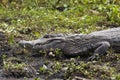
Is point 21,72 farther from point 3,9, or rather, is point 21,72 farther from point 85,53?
point 3,9

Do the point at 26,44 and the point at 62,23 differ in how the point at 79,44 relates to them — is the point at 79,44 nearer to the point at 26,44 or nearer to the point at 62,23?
the point at 26,44

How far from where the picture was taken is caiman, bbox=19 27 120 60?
8422 mm

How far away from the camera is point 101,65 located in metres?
8.01

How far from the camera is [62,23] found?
1088 centimetres

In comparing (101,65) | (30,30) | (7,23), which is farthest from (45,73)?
(7,23)

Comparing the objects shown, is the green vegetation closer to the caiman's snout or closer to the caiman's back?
the caiman's back

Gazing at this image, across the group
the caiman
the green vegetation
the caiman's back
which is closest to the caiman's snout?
the caiman

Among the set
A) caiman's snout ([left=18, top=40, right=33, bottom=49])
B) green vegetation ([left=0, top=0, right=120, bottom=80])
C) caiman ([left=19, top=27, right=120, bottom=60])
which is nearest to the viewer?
green vegetation ([left=0, top=0, right=120, bottom=80])

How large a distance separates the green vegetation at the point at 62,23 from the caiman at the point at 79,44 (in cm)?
17

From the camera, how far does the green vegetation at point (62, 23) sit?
774 centimetres

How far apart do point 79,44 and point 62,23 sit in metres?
2.41

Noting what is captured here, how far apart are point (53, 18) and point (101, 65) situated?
3.44 metres

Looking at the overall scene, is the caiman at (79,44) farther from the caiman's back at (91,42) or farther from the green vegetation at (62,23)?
the green vegetation at (62,23)

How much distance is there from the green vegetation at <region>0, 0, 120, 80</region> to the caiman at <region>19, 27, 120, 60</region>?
17 cm
